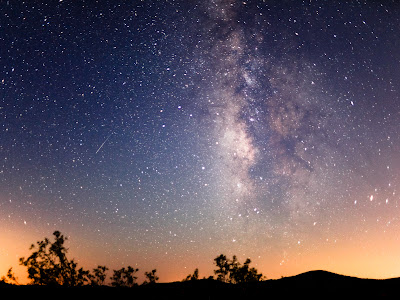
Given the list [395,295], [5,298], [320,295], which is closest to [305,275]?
[320,295]

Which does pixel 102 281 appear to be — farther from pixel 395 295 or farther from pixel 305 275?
pixel 395 295

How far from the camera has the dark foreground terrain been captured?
10.2 meters

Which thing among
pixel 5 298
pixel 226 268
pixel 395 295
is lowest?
pixel 5 298

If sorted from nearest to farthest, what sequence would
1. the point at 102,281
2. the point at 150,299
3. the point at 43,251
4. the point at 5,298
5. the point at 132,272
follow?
1. the point at 5,298
2. the point at 150,299
3. the point at 43,251
4. the point at 102,281
5. the point at 132,272

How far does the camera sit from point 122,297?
1091cm

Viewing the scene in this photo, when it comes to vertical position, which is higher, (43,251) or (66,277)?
(43,251)

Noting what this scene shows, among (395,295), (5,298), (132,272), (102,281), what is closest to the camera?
(395,295)

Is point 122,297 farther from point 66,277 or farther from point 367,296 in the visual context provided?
point 66,277

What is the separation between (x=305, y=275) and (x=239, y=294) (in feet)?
9.78

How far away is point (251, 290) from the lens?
37.3 ft

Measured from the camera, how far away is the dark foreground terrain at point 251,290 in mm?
10195

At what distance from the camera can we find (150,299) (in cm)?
1080

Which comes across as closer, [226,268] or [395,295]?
[395,295]

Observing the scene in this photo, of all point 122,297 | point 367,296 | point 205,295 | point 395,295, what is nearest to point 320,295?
point 367,296
